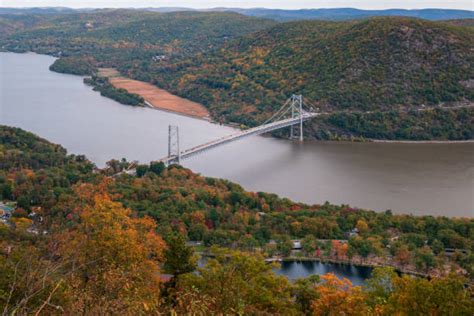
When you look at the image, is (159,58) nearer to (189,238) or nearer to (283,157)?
(283,157)

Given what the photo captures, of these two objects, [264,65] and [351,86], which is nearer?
[351,86]

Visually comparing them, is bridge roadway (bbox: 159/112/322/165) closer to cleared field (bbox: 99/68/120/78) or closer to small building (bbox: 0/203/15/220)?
small building (bbox: 0/203/15/220)

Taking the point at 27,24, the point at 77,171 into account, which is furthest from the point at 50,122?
the point at 27,24

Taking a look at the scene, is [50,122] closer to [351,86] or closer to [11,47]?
[351,86]

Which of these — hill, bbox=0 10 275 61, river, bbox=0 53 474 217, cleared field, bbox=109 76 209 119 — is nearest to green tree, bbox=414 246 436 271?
river, bbox=0 53 474 217

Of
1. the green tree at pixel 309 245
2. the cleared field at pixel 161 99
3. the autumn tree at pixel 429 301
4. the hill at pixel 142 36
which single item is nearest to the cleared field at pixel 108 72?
the cleared field at pixel 161 99

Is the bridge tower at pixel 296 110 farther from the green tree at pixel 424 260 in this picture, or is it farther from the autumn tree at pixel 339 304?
the autumn tree at pixel 339 304
